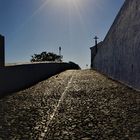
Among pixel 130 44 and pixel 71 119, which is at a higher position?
pixel 130 44

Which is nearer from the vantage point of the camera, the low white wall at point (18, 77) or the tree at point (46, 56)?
the low white wall at point (18, 77)

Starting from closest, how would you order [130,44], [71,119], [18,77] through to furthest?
[71,119]
[130,44]
[18,77]

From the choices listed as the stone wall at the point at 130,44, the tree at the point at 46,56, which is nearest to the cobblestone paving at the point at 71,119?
the stone wall at the point at 130,44

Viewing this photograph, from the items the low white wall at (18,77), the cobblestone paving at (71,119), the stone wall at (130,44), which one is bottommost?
the cobblestone paving at (71,119)

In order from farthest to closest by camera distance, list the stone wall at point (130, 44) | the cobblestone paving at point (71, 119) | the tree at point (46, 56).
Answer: the tree at point (46, 56) < the stone wall at point (130, 44) < the cobblestone paving at point (71, 119)

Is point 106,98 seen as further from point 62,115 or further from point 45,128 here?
point 45,128

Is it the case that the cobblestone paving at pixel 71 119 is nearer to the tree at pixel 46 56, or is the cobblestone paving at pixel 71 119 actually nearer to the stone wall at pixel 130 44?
the stone wall at pixel 130 44

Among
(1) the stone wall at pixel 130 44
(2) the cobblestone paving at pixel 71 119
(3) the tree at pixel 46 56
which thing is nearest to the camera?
(2) the cobblestone paving at pixel 71 119

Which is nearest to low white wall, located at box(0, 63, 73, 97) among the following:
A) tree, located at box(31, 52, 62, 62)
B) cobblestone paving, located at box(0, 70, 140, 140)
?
cobblestone paving, located at box(0, 70, 140, 140)

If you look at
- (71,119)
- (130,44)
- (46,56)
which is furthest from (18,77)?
(46,56)

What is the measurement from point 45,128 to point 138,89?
8.54 metres

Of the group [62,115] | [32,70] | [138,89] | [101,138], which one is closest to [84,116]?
[62,115]

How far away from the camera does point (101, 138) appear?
8250 mm

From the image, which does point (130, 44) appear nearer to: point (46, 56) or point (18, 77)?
point (18, 77)
